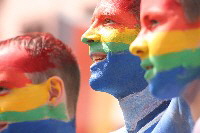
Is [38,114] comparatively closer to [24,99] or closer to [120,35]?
[24,99]

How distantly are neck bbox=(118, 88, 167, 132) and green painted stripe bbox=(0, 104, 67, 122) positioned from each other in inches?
8.9

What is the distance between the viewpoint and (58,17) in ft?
Answer: 12.6

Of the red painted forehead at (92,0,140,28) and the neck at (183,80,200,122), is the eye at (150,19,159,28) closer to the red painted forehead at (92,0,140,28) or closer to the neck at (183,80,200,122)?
the neck at (183,80,200,122)

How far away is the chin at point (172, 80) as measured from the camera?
1111 mm

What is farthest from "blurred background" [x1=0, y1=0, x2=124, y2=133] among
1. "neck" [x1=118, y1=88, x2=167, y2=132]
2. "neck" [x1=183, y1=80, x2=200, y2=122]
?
"neck" [x1=183, y1=80, x2=200, y2=122]

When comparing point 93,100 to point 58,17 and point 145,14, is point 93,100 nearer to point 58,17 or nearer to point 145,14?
point 58,17

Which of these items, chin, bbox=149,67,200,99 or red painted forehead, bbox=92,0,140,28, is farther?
red painted forehead, bbox=92,0,140,28

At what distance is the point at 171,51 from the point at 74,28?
2.66 meters

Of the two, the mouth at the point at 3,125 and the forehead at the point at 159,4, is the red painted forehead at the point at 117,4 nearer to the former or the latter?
the forehead at the point at 159,4

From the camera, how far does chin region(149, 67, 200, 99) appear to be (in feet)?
3.65

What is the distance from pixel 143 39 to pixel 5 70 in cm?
61

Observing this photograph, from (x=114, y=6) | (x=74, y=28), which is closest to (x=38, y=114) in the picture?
(x=114, y=6)

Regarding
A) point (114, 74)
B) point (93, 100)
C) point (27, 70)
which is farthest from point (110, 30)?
point (93, 100)

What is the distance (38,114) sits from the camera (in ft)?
5.28
